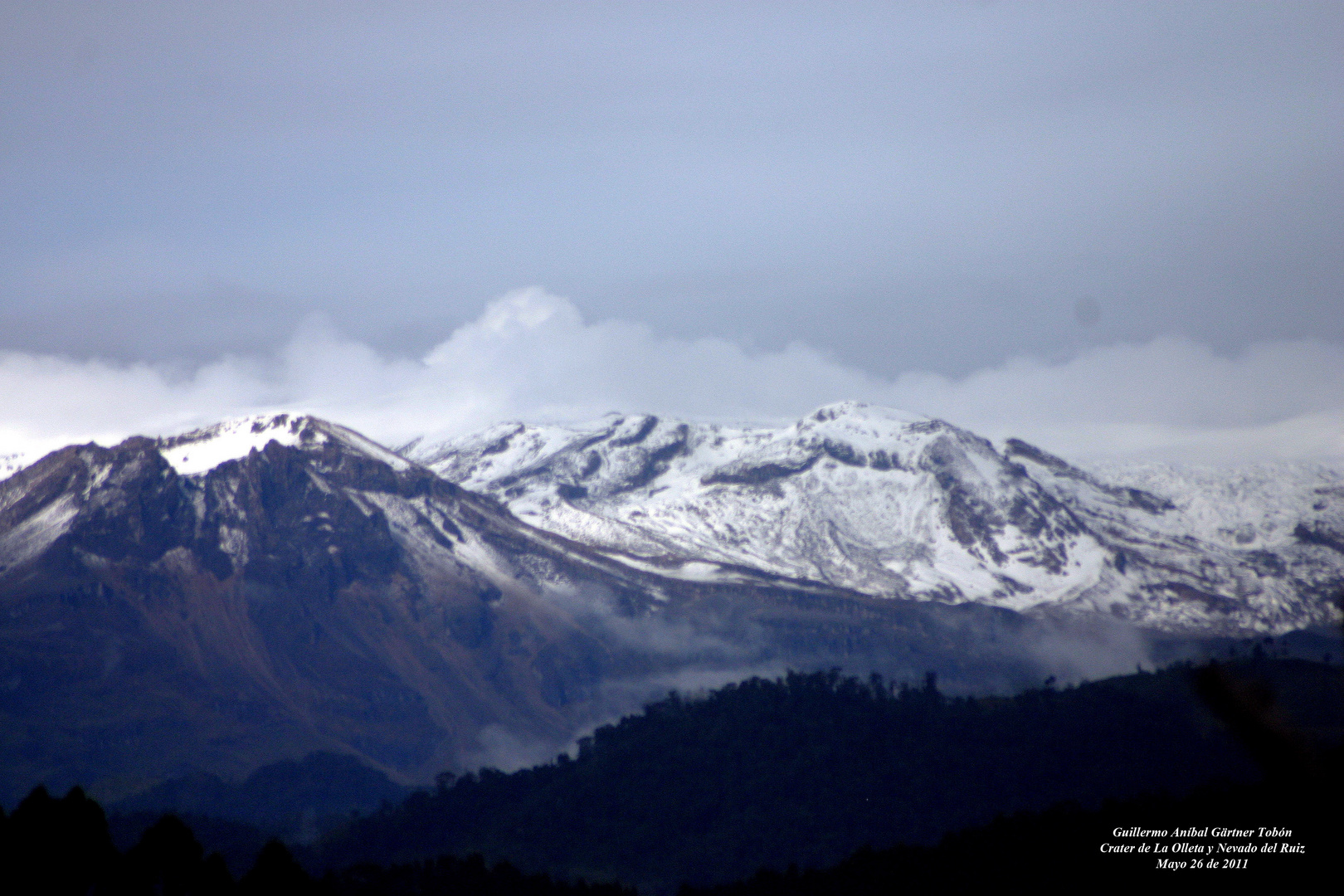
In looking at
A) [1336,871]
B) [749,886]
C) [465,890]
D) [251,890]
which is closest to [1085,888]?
[749,886]

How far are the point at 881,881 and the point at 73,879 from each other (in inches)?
5049

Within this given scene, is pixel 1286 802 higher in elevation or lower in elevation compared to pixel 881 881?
higher

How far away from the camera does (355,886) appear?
185 meters

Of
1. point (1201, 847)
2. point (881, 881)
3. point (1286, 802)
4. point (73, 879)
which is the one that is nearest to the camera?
point (1286, 802)

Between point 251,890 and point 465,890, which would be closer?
point 251,890

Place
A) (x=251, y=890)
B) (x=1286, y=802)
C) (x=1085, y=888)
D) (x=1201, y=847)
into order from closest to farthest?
(x=1286, y=802)
(x=251, y=890)
(x=1201, y=847)
(x=1085, y=888)

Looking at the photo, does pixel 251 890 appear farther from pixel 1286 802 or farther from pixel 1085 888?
pixel 1085 888

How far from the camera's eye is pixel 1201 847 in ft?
326

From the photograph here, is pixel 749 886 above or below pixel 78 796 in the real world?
below

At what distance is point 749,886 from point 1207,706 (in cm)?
19675

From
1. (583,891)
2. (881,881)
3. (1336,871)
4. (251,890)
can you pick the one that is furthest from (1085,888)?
(1336,871)

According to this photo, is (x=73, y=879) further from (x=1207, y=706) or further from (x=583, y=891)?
(x=583, y=891)

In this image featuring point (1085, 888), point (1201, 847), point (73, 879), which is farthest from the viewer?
point (1085, 888)

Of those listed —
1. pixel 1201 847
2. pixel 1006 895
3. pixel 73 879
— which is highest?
pixel 73 879
